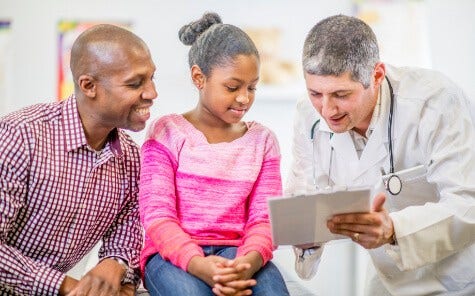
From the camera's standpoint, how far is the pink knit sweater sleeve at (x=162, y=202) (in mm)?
1556

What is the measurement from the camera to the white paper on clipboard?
136cm

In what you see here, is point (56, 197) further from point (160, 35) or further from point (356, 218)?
point (160, 35)

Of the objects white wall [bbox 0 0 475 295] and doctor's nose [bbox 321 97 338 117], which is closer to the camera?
doctor's nose [bbox 321 97 338 117]

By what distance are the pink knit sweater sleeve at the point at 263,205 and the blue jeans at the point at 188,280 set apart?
0.04 metres

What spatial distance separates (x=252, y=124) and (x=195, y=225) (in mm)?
353

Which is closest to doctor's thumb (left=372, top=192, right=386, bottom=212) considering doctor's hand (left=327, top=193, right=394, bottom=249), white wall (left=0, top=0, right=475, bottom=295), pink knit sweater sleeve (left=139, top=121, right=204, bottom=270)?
doctor's hand (left=327, top=193, right=394, bottom=249)

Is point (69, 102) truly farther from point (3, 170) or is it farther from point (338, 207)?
point (338, 207)

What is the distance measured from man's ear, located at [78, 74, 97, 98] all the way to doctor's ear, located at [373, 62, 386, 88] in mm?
776

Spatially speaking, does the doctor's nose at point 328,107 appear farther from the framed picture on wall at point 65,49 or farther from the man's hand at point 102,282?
the framed picture on wall at point 65,49

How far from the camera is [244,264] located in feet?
4.96

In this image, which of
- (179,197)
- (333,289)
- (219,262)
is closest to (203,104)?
(179,197)

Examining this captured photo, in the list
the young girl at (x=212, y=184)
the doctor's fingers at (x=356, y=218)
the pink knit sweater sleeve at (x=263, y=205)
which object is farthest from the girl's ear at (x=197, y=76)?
the doctor's fingers at (x=356, y=218)

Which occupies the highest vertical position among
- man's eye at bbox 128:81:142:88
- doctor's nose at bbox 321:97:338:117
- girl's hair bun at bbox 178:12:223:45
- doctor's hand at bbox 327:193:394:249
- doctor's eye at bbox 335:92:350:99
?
girl's hair bun at bbox 178:12:223:45

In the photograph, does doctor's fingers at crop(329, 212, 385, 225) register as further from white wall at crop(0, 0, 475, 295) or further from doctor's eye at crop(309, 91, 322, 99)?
white wall at crop(0, 0, 475, 295)
